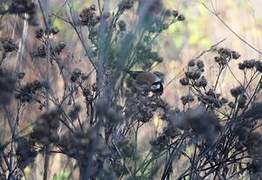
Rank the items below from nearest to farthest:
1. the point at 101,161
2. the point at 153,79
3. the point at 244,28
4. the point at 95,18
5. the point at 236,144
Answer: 1. the point at 101,161
2. the point at 153,79
3. the point at 236,144
4. the point at 95,18
5. the point at 244,28

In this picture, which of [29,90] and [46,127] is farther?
[29,90]

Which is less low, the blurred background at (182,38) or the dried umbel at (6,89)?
the blurred background at (182,38)

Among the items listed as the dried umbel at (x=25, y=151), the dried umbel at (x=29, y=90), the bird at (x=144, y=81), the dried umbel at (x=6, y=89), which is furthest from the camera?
the dried umbel at (x=29, y=90)

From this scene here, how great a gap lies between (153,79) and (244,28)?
8.61ft

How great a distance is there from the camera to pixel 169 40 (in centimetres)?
447

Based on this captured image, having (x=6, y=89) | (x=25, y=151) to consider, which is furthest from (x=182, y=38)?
(x=6, y=89)

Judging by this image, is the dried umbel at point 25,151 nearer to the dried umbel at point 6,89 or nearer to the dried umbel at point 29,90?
the dried umbel at point 29,90

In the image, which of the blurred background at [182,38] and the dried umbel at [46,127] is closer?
the dried umbel at [46,127]

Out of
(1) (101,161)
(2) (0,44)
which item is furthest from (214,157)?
(2) (0,44)

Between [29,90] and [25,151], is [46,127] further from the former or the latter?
[29,90]

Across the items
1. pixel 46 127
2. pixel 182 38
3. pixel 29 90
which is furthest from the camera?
pixel 182 38

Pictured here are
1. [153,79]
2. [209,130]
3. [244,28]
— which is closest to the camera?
[209,130]

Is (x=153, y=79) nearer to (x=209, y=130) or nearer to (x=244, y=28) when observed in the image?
(x=209, y=130)

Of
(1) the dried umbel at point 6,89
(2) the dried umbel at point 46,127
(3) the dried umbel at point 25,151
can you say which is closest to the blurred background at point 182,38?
(3) the dried umbel at point 25,151
